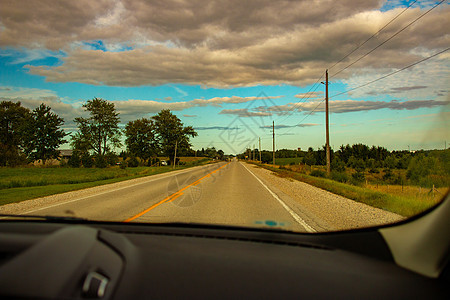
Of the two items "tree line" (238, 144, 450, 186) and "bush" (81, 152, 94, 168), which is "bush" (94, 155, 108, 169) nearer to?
"bush" (81, 152, 94, 168)

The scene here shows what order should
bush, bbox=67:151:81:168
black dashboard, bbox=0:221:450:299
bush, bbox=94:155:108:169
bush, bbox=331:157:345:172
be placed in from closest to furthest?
black dashboard, bbox=0:221:450:299
bush, bbox=331:157:345:172
bush, bbox=67:151:81:168
bush, bbox=94:155:108:169

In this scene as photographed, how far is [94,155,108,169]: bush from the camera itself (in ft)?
202

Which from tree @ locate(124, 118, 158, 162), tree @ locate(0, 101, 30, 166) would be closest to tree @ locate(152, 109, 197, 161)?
tree @ locate(124, 118, 158, 162)

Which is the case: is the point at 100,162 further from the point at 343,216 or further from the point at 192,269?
the point at 192,269

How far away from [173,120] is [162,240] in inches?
3252

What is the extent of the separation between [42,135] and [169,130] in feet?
104

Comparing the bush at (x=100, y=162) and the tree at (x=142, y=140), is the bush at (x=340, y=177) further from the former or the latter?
the tree at (x=142, y=140)

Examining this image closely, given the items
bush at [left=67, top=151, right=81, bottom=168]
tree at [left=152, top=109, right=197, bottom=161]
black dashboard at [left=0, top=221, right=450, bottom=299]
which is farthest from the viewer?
tree at [left=152, top=109, right=197, bottom=161]

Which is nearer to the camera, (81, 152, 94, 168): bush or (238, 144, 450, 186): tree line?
(238, 144, 450, 186): tree line

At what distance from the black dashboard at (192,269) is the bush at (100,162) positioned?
64.1 metres

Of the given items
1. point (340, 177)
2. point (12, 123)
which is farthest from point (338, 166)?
point (12, 123)

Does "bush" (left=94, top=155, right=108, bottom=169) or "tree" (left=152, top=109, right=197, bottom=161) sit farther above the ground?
"tree" (left=152, top=109, right=197, bottom=161)

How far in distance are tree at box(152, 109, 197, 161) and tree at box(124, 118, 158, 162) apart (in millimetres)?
2280

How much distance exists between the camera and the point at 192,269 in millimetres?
1829
